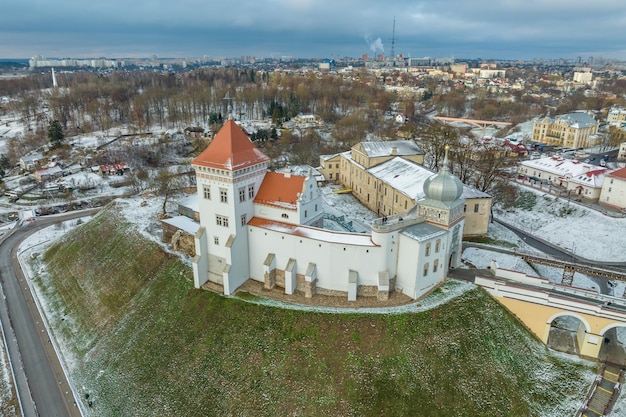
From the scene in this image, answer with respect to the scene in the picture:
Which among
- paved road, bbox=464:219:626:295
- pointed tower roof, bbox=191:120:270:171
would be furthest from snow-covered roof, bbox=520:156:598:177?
pointed tower roof, bbox=191:120:270:171

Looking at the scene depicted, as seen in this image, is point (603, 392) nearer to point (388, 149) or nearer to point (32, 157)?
point (388, 149)

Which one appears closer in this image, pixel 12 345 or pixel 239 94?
pixel 12 345

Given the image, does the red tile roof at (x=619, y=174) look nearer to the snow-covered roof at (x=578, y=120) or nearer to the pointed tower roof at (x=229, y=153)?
the snow-covered roof at (x=578, y=120)

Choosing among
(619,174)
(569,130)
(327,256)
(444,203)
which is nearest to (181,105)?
(569,130)

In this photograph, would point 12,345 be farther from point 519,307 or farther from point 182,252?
point 519,307

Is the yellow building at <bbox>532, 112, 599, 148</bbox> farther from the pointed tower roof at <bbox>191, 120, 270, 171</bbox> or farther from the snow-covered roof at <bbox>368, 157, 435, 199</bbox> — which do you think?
the pointed tower roof at <bbox>191, 120, 270, 171</bbox>

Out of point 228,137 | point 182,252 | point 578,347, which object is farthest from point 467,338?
point 182,252

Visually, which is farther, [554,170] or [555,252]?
[554,170]
